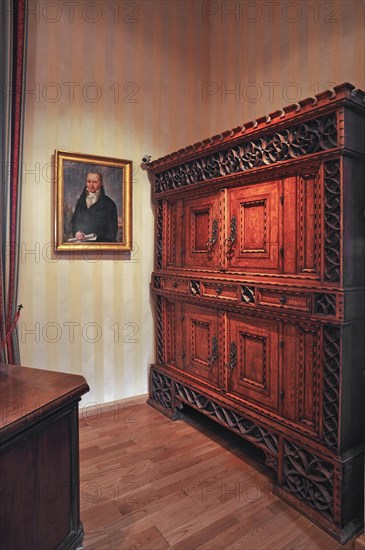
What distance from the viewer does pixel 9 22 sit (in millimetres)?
2494

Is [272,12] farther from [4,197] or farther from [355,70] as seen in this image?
[4,197]

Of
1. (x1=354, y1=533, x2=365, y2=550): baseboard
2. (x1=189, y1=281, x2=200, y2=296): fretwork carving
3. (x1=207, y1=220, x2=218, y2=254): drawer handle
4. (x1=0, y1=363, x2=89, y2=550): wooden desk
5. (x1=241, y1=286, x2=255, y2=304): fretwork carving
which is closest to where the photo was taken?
(x1=0, y1=363, x2=89, y2=550): wooden desk

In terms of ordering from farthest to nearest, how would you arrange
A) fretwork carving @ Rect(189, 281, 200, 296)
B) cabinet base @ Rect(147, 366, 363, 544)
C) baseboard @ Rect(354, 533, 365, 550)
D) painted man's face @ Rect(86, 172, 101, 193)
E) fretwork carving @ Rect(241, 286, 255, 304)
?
painted man's face @ Rect(86, 172, 101, 193)
fretwork carving @ Rect(189, 281, 200, 296)
fretwork carving @ Rect(241, 286, 255, 304)
cabinet base @ Rect(147, 366, 363, 544)
baseboard @ Rect(354, 533, 365, 550)

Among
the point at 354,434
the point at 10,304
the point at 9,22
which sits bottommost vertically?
the point at 354,434

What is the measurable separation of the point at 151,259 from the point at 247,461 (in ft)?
6.17

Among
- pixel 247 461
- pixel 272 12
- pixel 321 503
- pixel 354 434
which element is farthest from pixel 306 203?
pixel 272 12

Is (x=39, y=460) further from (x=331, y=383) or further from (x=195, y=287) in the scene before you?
(x=195, y=287)

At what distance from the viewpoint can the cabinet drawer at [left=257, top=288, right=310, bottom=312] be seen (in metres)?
1.94

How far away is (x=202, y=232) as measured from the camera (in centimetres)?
278

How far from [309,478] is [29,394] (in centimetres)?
150

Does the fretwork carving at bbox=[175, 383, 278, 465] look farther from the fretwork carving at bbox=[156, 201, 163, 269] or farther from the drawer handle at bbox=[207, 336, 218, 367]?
the fretwork carving at bbox=[156, 201, 163, 269]

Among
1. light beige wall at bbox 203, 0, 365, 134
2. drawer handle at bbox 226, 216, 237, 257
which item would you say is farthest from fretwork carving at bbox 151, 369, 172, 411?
light beige wall at bbox 203, 0, 365, 134

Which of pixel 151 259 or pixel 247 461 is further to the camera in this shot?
pixel 151 259

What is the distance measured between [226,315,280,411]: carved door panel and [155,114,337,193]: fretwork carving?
99 centimetres
